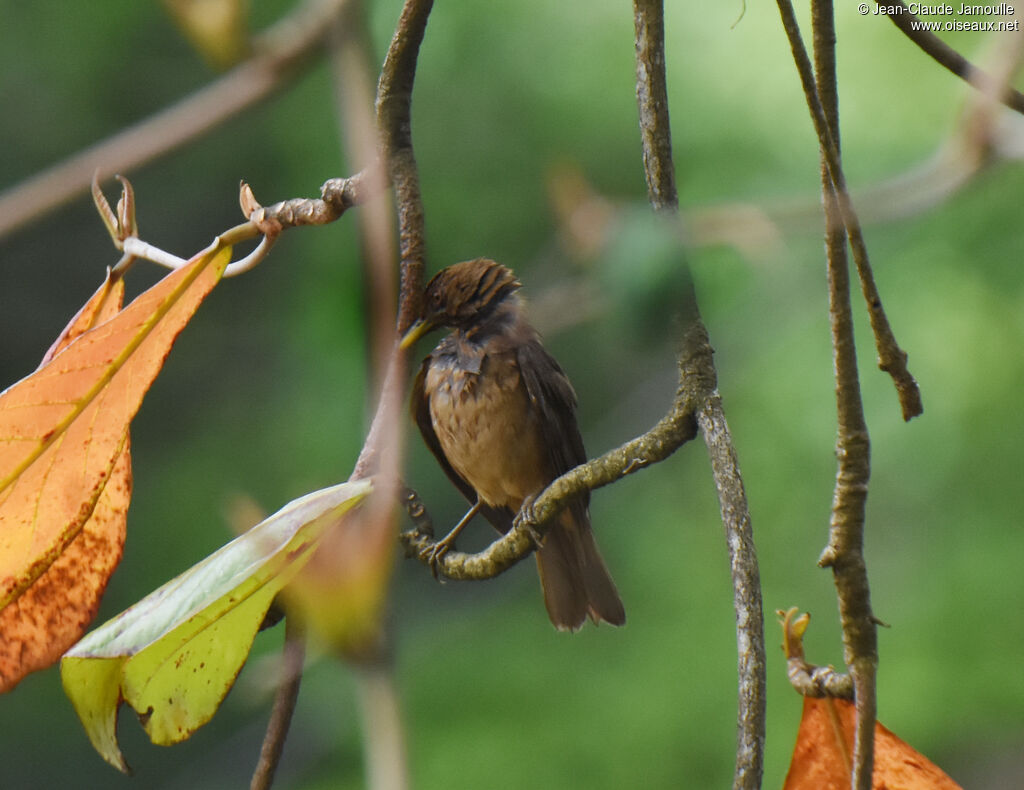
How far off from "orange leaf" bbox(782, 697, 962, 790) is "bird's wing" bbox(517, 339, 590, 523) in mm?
1407

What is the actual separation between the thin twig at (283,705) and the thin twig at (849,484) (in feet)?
0.85

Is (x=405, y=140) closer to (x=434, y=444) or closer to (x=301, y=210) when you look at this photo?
(x=301, y=210)

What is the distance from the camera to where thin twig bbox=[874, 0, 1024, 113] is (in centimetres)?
67

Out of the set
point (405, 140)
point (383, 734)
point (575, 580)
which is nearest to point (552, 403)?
point (575, 580)

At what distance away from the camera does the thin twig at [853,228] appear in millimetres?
593

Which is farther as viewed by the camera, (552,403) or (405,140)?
(552,403)

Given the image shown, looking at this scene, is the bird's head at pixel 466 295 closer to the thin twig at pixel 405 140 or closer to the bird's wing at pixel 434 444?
the bird's wing at pixel 434 444

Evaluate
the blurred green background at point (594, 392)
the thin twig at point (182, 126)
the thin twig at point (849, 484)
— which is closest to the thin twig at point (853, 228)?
the thin twig at point (849, 484)

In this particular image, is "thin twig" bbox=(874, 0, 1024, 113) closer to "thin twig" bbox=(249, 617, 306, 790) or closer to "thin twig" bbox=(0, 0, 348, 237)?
"thin twig" bbox=(0, 0, 348, 237)

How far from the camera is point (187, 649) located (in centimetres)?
56

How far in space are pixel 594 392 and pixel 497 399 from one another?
345 cm

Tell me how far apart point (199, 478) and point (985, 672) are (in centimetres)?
385

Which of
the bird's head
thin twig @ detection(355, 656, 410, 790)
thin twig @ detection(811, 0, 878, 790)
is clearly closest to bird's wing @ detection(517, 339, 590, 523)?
the bird's head

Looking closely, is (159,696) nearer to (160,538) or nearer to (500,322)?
(500,322)
